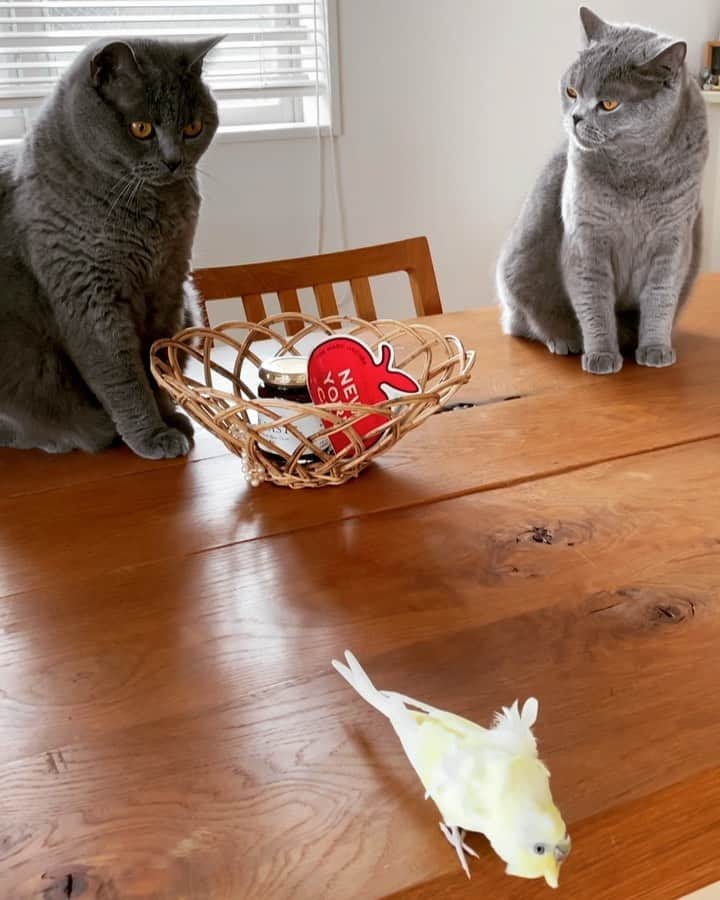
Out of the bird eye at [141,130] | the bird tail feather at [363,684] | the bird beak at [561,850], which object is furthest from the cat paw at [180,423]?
the bird beak at [561,850]

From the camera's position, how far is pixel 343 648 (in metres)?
0.71

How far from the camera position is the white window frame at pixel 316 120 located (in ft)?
7.07

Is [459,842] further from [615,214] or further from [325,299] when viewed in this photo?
[325,299]

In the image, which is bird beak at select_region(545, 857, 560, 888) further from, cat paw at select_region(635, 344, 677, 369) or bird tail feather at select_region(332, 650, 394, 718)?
cat paw at select_region(635, 344, 677, 369)

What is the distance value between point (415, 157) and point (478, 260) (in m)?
0.36

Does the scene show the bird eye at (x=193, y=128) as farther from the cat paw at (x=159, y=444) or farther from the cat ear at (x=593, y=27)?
the cat ear at (x=593, y=27)

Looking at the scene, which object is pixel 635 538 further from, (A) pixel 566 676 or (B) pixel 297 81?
(B) pixel 297 81

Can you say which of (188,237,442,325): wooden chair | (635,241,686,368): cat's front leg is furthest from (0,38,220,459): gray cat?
(635,241,686,368): cat's front leg

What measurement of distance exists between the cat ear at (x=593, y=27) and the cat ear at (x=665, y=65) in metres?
0.11

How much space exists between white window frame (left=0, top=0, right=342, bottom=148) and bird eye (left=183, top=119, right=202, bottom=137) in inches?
45.9

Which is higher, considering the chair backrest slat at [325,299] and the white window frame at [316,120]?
the white window frame at [316,120]

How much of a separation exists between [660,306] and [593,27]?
397mm

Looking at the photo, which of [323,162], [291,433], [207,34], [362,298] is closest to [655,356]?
[362,298]

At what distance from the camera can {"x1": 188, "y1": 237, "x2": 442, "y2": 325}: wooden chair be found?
1.51m
